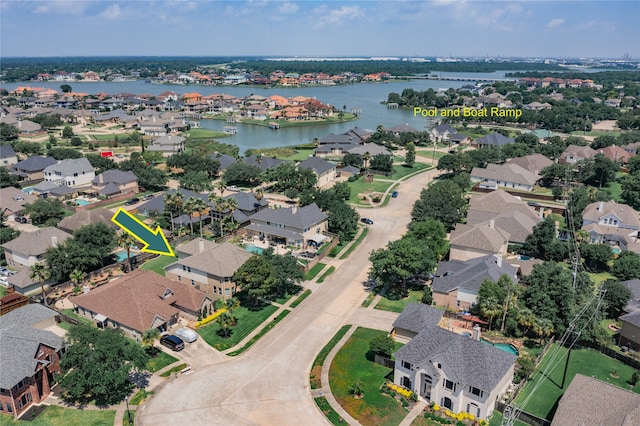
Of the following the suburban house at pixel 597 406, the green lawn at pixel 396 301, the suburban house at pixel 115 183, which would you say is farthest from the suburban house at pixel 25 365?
the suburban house at pixel 115 183

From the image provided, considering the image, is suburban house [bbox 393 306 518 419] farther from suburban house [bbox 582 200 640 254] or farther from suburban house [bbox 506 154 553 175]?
suburban house [bbox 506 154 553 175]

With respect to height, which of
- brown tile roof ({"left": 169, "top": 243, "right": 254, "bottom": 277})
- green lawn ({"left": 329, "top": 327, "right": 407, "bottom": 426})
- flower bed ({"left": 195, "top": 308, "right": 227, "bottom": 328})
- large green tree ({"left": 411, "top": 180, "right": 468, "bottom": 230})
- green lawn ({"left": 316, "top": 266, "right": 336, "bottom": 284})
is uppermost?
large green tree ({"left": 411, "top": 180, "right": 468, "bottom": 230})

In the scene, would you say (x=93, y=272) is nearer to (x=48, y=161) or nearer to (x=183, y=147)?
(x=48, y=161)

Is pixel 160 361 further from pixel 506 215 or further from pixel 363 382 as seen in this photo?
pixel 506 215

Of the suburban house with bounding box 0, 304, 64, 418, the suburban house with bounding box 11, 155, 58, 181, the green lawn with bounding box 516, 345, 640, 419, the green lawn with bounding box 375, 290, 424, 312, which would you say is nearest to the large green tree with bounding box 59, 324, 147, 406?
the suburban house with bounding box 0, 304, 64, 418

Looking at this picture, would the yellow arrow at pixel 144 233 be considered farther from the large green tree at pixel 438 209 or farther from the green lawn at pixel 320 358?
the large green tree at pixel 438 209

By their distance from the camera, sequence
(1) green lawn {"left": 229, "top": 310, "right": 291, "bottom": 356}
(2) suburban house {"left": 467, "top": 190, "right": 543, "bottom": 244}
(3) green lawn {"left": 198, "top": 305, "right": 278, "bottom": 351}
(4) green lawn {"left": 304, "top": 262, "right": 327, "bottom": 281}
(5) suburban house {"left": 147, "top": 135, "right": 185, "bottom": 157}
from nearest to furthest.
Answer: (1) green lawn {"left": 229, "top": 310, "right": 291, "bottom": 356} < (3) green lawn {"left": 198, "top": 305, "right": 278, "bottom": 351} < (4) green lawn {"left": 304, "top": 262, "right": 327, "bottom": 281} < (2) suburban house {"left": 467, "top": 190, "right": 543, "bottom": 244} < (5) suburban house {"left": 147, "top": 135, "right": 185, "bottom": 157}
